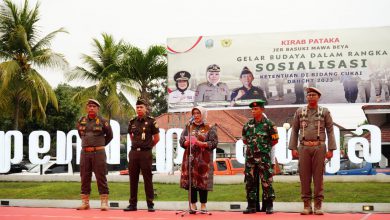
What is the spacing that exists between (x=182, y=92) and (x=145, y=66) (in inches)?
93.5

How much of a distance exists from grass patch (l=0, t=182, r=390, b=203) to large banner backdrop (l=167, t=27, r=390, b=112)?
23.0 feet

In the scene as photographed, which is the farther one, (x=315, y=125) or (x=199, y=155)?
(x=199, y=155)

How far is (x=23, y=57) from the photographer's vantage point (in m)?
25.3

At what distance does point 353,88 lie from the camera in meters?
21.8

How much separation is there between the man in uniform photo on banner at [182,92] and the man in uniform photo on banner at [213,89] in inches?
10.1

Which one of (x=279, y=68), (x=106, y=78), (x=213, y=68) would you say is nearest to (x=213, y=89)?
(x=213, y=68)

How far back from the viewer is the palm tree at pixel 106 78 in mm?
27031

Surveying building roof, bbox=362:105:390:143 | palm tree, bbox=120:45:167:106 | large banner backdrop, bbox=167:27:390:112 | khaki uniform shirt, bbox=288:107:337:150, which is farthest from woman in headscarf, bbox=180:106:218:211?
building roof, bbox=362:105:390:143

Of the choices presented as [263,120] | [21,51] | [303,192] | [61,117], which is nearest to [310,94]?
[263,120]

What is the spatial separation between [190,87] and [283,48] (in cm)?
346

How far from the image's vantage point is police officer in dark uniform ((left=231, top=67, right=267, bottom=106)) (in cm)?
2247

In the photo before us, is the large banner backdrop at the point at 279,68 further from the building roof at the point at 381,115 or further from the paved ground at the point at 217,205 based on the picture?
the paved ground at the point at 217,205

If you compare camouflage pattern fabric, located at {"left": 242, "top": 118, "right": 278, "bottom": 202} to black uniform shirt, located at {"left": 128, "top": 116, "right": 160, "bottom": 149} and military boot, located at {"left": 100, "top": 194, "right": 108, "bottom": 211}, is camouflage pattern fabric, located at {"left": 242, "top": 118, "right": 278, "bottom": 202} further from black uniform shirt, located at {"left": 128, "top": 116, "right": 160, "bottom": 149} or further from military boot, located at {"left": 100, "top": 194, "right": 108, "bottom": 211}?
military boot, located at {"left": 100, "top": 194, "right": 108, "bottom": 211}

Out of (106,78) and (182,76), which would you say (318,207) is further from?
(106,78)
